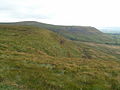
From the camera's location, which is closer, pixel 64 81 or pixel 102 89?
pixel 102 89

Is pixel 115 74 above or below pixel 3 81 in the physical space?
below

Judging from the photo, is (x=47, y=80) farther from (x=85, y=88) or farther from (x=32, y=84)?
(x=85, y=88)

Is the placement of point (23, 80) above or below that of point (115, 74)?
above

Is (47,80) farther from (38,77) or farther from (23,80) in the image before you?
(23,80)

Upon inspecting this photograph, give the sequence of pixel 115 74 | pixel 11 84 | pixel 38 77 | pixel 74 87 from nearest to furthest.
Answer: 1. pixel 11 84
2. pixel 74 87
3. pixel 38 77
4. pixel 115 74

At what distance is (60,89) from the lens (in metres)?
10.1

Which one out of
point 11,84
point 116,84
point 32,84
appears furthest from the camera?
point 116,84

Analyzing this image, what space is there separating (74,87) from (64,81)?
1.17 metres

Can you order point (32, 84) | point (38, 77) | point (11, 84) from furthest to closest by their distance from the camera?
point (38, 77) → point (32, 84) → point (11, 84)

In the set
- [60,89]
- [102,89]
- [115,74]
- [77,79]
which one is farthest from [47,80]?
[115,74]

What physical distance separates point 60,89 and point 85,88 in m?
1.73

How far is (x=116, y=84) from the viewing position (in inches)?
486

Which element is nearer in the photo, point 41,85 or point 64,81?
point 41,85

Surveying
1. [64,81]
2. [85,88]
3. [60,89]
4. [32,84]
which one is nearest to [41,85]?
[32,84]
